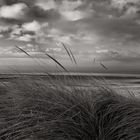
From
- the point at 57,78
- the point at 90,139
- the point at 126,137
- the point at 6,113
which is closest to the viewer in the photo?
the point at 126,137

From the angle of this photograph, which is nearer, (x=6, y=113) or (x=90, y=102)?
(x=90, y=102)

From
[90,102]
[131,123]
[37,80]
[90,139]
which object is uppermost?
[37,80]

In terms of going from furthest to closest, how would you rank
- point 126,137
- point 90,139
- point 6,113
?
point 6,113
point 90,139
point 126,137

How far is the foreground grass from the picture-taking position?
2123mm

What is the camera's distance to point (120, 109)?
2.28 metres

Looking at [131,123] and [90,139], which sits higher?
[131,123]

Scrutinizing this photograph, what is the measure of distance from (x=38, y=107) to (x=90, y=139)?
498 mm

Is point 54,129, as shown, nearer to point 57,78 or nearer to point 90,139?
point 90,139

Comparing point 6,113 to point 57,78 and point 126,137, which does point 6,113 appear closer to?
point 57,78

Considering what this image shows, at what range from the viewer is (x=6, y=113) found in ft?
8.18

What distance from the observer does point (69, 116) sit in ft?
7.27

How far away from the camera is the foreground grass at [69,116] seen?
212cm

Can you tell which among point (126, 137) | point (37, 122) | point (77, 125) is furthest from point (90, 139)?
point (37, 122)

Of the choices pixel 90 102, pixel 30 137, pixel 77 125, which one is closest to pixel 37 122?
pixel 30 137
